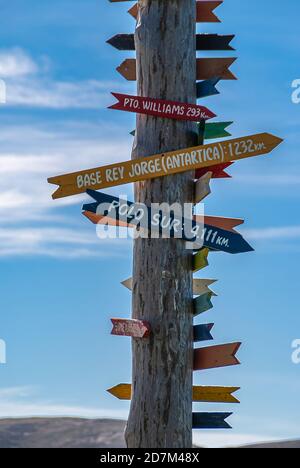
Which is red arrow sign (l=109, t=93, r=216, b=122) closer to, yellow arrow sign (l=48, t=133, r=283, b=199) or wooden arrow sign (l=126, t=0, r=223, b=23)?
yellow arrow sign (l=48, t=133, r=283, b=199)

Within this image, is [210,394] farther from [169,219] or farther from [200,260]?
[169,219]

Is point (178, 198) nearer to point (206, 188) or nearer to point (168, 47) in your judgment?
point (206, 188)

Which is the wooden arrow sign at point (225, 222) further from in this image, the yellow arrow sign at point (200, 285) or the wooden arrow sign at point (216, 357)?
the wooden arrow sign at point (216, 357)

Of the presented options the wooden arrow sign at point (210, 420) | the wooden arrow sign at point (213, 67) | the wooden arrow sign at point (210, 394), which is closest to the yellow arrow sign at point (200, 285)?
the wooden arrow sign at point (210, 394)

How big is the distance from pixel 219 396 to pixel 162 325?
2.96 feet

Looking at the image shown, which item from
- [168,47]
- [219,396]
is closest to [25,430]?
[219,396]

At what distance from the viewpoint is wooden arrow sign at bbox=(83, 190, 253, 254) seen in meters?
8.31

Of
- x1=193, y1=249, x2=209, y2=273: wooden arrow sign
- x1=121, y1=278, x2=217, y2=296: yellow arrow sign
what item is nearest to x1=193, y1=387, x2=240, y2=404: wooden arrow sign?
x1=121, y1=278, x2=217, y2=296: yellow arrow sign

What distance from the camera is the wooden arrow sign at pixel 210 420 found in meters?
8.61

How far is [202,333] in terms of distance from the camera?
27.9ft

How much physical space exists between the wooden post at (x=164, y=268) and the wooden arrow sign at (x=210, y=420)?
21cm

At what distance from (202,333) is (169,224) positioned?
3.36 ft

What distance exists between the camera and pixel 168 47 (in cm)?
877

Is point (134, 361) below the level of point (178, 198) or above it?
below
